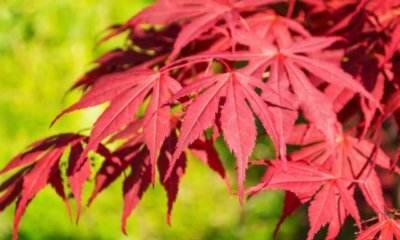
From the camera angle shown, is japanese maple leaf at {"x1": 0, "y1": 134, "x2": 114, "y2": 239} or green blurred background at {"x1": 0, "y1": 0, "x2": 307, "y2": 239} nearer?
japanese maple leaf at {"x1": 0, "y1": 134, "x2": 114, "y2": 239}

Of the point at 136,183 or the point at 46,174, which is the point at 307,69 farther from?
the point at 46,174

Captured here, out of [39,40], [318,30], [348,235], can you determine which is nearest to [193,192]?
[348,235]

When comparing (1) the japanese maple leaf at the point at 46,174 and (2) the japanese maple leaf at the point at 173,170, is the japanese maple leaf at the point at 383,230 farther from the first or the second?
(1) the japanese maple leaf at the point at 46,174

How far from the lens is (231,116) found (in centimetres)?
104

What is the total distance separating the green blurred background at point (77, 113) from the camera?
3.51 metres

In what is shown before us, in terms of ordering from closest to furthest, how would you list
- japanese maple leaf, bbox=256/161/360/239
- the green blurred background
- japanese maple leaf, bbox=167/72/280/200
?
japanese maple leaf, bbox=167/72/280/200, japanese maple leaf, bbox=256/161/360/239, the green blurred background

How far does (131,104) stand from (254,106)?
0.73ft

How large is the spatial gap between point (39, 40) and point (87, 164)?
2796 millimetres

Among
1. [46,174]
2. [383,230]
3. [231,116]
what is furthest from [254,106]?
[46,174]

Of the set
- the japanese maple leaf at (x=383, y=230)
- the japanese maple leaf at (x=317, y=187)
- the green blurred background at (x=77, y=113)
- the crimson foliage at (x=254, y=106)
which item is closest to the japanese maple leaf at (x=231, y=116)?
the crimson foliage at (x=254, y=106)

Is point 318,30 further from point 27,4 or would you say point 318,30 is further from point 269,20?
point 27,4

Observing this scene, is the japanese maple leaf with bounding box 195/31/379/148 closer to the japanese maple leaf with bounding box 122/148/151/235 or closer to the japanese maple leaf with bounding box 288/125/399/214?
the japanese maple leaf with bounding box 288/125/399/214

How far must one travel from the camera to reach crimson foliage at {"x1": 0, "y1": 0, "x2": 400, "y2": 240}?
3.54 ft

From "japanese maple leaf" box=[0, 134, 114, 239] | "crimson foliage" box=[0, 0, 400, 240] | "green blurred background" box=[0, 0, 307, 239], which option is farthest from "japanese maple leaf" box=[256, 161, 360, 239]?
"green blurred background" box=[0, 0, 307, 239]
